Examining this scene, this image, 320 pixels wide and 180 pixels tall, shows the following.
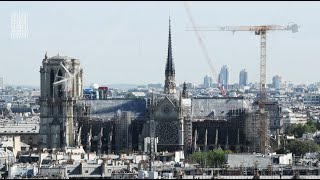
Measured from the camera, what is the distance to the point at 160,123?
12700cm

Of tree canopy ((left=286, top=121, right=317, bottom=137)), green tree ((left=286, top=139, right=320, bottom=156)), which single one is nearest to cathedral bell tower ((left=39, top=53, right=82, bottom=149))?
green tree ((left=286, top=139, right=320, bottom=156))

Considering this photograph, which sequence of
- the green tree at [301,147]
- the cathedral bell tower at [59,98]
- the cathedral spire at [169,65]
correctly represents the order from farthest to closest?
the cathedral spire at [169,65] < the cathedral bell tower at [59,98] < the green tree at [301,147]

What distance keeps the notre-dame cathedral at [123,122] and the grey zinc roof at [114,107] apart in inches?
7.7

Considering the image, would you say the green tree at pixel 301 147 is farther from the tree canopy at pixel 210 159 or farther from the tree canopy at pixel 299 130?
the tree canopy at pixel 299 130

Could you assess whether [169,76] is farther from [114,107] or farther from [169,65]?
[114,107]

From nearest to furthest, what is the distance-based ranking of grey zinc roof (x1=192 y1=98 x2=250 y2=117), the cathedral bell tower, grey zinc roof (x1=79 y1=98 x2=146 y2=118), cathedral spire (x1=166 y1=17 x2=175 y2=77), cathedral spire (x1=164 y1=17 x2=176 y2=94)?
the cathedral bell tower
grey zinc roof (x1=192 y1=98 x2=250 y2=117)
grey zinc roof (x1=79 y1=98 x2=146 y2=118)
cathedral spire (x1=164 y1=17 x2=176 y2=94)
cathedral spire (x1=166 y1=17 x2=175 y2=77)

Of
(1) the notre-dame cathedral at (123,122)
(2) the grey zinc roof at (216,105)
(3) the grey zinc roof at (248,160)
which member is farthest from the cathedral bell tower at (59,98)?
(3) the grey zinc roof at (248,160)

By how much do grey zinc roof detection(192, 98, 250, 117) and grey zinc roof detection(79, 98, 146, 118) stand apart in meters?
4.18

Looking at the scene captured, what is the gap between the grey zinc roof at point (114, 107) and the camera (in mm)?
131000

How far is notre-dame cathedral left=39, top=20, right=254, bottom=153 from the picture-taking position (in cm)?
12588

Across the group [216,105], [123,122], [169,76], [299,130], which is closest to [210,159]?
[123,122]

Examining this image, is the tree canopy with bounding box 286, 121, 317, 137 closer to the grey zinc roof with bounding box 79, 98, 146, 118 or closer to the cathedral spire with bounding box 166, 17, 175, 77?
the cathedral spire with bounding box 166, 17, 175, 77

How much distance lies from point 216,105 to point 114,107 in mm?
8059

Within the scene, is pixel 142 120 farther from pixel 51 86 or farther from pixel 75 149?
pixel 75 149
